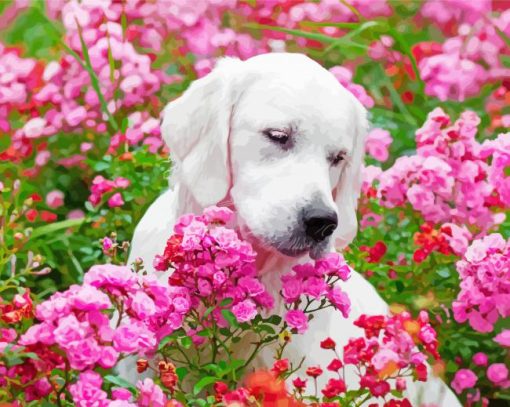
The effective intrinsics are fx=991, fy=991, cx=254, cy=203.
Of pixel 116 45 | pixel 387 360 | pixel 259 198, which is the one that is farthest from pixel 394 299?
pixel 116 45

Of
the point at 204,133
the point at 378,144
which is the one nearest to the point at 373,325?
the point at 204,133

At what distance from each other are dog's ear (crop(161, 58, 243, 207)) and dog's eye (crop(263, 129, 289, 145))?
178 millimetres

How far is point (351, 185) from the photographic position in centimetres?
352

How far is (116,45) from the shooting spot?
509cm

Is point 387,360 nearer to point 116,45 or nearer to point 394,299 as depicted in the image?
point 394,299

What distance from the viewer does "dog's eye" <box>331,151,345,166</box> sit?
331cm

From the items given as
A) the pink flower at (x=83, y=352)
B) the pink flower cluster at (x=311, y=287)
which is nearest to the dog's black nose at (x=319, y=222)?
the pink flower cluster at (x=311, y=287)

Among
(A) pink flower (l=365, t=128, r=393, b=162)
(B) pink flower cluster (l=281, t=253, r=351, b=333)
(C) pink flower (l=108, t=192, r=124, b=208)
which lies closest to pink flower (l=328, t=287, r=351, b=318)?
(B) pink flower cluster (l=281, t=253, r=351, b=333)

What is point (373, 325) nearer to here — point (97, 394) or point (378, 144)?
point (97, 394)

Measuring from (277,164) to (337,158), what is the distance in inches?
9.8

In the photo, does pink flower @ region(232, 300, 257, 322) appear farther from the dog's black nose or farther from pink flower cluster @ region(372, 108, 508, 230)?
pink flower cluster @ region(372, 108, 508, 230)

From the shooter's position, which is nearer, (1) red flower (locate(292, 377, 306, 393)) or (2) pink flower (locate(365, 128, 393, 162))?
(1) red flower (locate(292, 377, 306, 393))

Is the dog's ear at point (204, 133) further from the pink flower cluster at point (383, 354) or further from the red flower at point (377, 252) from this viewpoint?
the red flower at point (377, 252)

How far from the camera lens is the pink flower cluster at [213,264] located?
9.00 feet
